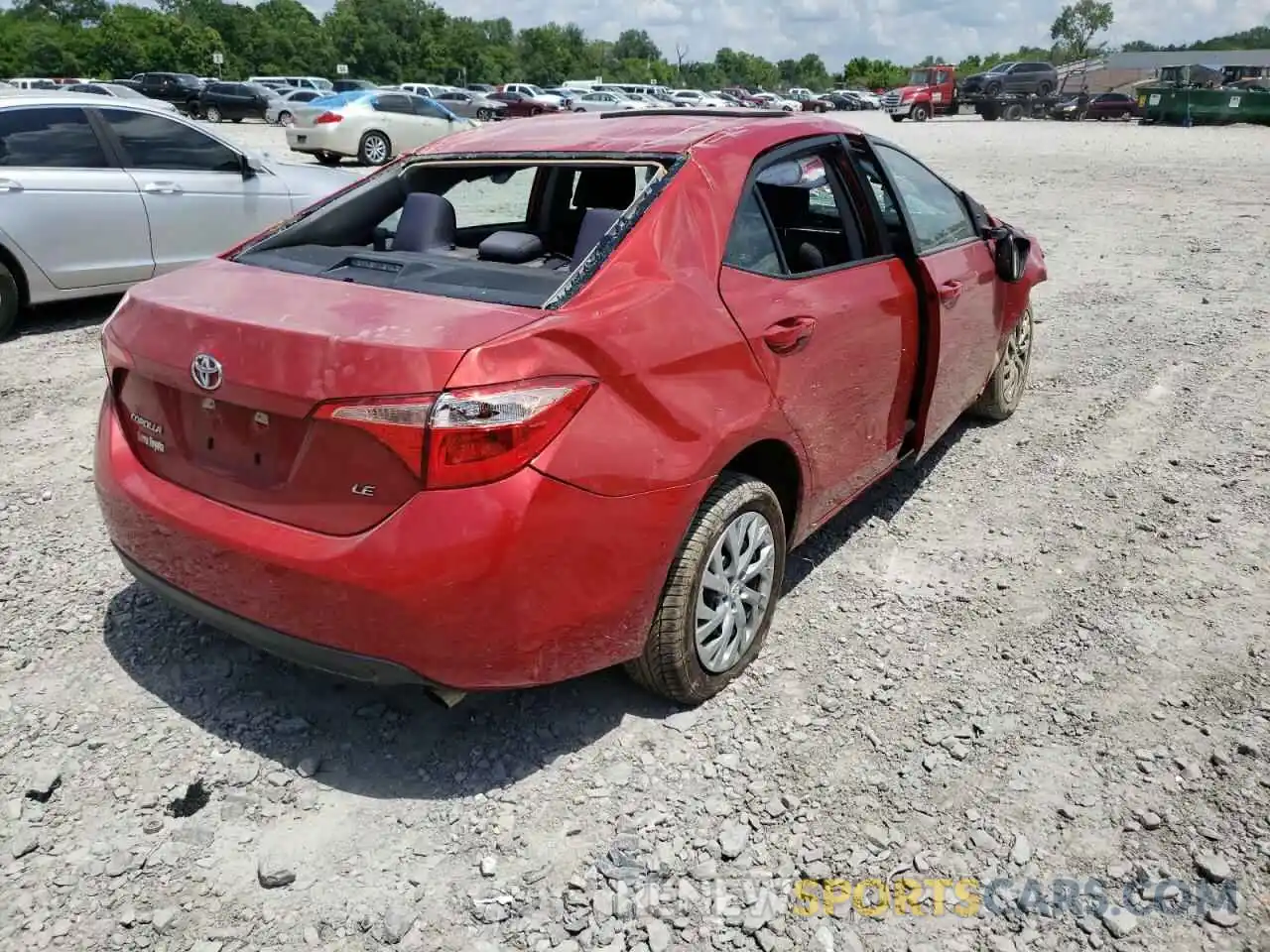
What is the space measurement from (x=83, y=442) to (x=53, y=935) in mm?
3259

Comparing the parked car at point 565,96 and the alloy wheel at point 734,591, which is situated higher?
the parked car at point 565,96

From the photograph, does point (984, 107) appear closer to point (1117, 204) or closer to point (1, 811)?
point (1117, 204)

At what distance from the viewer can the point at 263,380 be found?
2371 millimetres

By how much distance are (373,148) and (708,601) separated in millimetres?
18818

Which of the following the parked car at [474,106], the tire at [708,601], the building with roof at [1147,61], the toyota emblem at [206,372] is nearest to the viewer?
the toyota emblem at [206,372]

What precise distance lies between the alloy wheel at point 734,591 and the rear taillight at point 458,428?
0.78 metres

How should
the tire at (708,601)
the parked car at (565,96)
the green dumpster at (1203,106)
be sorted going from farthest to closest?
the parked car at (565,96)
the green dumpster at (1203,106)
the tire at (708,601)

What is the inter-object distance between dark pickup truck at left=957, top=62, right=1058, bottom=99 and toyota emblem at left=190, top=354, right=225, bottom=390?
147ft

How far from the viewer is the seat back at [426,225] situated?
3.51 meters

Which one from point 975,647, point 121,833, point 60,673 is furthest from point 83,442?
point 975,647

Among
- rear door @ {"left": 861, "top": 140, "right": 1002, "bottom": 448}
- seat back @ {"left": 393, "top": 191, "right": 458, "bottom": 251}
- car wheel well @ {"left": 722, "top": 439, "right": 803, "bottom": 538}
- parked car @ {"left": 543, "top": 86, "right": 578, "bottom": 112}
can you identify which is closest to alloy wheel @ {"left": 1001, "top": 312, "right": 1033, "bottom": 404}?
rear door @ {"left": 861, "top": 140, "right": 1002, "bottom": 448}

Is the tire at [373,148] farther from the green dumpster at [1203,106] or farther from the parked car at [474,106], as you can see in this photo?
the green dumpster at [1203,106]

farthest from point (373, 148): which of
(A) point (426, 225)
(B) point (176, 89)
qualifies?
(B) point (176, 89)

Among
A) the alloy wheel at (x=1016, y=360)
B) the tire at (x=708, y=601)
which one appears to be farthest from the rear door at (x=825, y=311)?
the alloy wheel at (x=1016, y=360)
